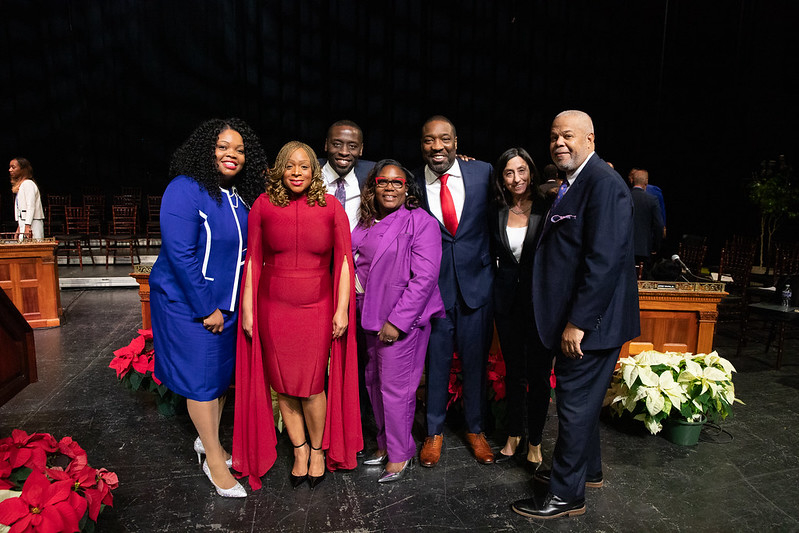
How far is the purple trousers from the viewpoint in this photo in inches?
98.3

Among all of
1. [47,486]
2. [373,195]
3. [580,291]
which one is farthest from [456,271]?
[47,486]

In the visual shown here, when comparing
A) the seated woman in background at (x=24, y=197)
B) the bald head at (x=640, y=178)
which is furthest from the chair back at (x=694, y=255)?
the seated woman in background at (x=24, y=197)

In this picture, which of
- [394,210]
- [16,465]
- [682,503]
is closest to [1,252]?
[16,465]

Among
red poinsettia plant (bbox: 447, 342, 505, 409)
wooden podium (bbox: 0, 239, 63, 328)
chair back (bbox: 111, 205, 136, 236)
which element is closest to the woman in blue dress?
red poinsettia plant (bbox: 447, 342, 505, 409)

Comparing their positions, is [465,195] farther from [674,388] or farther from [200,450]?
[200,450]

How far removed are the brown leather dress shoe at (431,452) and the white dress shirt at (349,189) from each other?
117cm

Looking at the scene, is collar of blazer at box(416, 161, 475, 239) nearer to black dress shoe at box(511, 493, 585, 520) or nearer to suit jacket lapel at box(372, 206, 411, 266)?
suit jacket lapel at box(372, 206, 411, 266)

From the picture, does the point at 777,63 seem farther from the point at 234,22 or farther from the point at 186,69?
the point at 186,69

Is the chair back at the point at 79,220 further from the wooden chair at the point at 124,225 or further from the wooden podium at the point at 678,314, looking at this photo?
the wooden podium at the point at 678,314

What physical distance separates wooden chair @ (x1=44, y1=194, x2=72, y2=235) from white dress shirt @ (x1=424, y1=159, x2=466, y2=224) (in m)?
8.42

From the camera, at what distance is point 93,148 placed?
33.5 feet

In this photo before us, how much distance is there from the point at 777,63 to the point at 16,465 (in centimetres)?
1118

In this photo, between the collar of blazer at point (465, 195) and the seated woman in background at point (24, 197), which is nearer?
the collar of blazer at point (465, 195)

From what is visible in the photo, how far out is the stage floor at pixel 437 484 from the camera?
2.27 metres
